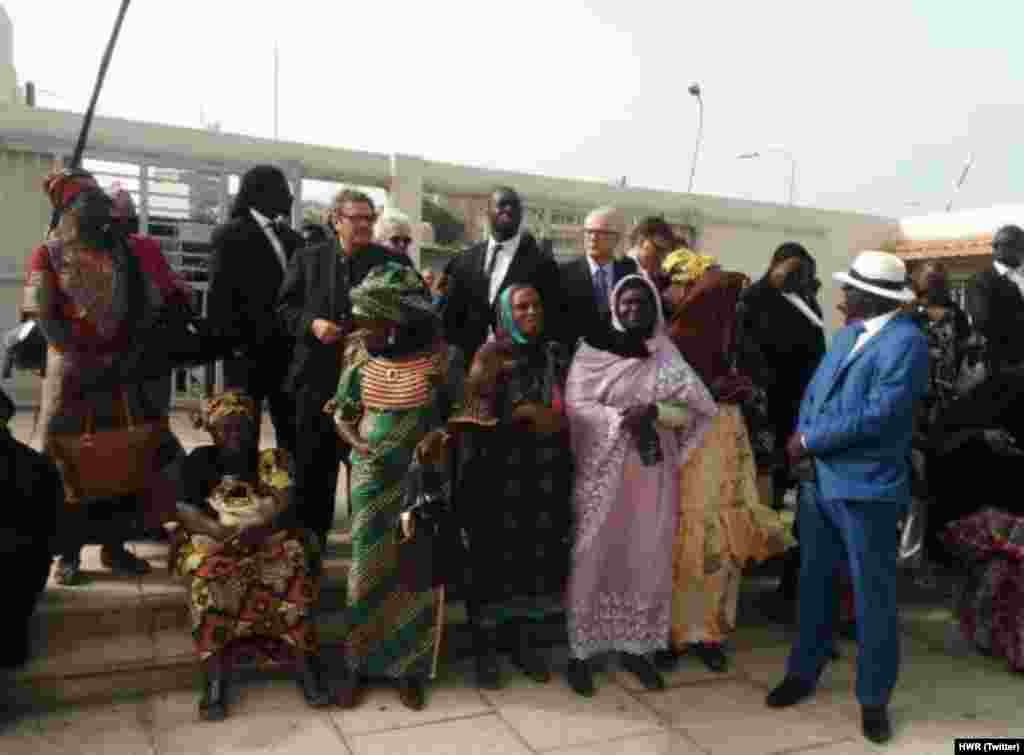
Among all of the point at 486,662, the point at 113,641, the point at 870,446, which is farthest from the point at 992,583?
the point at 113,641

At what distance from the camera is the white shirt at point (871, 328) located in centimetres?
325

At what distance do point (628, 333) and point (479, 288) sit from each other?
98 cm

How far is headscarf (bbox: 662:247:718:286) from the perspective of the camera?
13.5 ft

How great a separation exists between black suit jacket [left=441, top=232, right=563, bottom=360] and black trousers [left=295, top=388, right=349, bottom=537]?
77 cm

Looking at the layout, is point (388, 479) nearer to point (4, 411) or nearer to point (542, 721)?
point (542, 721)

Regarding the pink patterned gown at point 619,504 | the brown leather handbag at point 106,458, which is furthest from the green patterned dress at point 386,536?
the brown leather handbag at point 106,458

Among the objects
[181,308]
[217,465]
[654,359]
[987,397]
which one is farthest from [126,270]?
[987,397]

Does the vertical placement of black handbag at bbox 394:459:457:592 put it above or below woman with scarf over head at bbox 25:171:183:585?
below

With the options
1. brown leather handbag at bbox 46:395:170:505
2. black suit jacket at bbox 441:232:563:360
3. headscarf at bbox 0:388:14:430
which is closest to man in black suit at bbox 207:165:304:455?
brown leather handbag at bbox 46:395:170:505

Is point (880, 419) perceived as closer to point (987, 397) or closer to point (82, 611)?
point (987, 397)

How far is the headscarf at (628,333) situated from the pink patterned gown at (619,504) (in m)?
0.03

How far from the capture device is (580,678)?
357 centimetres

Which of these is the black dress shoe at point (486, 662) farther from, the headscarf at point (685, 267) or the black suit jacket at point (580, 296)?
the headscarf at point (685, 267)

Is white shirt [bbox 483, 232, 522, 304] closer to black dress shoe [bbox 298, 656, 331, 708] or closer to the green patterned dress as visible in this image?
the green patterned dress
